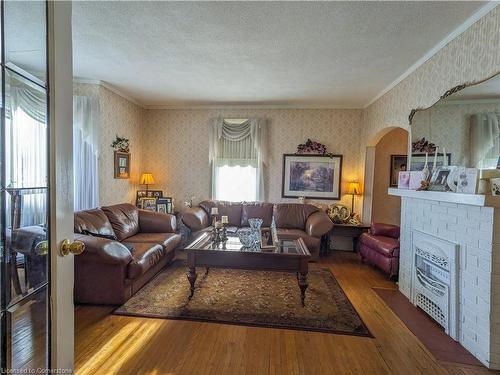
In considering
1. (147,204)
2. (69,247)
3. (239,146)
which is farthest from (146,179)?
(69,247)

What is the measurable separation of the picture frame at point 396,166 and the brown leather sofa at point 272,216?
5.31ft

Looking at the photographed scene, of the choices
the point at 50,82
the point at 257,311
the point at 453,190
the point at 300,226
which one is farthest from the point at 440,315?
the point at 50,82

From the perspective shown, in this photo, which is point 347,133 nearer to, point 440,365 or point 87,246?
point 440,365

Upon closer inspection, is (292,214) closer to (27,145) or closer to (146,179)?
(146,179)

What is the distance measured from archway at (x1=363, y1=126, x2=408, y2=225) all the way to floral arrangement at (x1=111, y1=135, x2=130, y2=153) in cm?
430

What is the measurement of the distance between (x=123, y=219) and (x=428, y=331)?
3.72 meters

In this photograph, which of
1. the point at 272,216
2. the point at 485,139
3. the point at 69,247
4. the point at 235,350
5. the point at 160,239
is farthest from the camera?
the point at 272,216

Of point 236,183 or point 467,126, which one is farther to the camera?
point 236,183

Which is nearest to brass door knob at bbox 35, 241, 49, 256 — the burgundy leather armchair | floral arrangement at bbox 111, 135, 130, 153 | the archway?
the burgundy leather armchair

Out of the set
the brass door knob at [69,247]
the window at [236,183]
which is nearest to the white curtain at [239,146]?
the window at [236,183]

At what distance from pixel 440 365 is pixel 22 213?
8.73 ft

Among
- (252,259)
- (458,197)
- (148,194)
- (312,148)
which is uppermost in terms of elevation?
(312,148)

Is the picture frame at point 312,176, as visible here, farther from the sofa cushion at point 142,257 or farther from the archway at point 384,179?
the sofa cushion at point 142,257

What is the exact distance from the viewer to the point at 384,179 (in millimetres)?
5051
